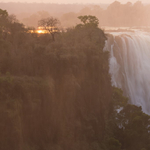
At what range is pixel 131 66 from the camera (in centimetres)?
3744

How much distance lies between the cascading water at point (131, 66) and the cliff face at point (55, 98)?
43.0ft

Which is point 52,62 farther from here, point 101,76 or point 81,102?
point 101,76

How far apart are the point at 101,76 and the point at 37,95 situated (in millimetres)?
7427

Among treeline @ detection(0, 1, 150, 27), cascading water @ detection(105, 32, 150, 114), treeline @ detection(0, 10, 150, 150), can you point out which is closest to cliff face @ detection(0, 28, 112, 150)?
treeline @ detection(0, 10, 150, 150)

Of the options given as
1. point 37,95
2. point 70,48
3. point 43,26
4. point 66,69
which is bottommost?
point 37,95

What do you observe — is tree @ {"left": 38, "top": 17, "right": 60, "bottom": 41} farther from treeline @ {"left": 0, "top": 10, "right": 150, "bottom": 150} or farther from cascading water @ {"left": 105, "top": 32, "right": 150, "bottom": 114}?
cascading water @ {"left": 105, "top": 32, "right": 150, "bottom": 114}

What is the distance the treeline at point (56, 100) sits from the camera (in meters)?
13.0

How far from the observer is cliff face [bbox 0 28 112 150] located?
1268 cm

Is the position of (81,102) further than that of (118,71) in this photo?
No

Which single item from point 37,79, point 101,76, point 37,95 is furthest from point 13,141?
point 101,76

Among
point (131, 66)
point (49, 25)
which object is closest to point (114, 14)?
point (131, 66)

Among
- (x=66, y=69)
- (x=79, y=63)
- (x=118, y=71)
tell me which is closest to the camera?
(x=66, y=69)

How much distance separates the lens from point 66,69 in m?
16.4

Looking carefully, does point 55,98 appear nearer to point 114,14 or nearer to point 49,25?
point 49,25
